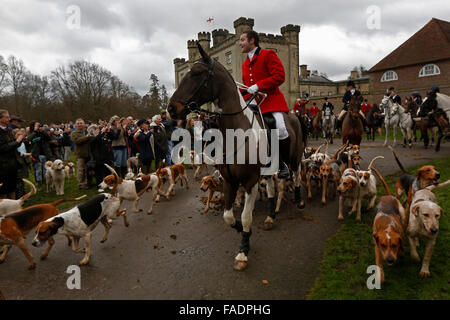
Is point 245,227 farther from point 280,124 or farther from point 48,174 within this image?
point 48,174

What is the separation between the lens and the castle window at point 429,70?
1202 inches

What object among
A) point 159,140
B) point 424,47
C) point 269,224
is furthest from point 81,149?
point 424,47

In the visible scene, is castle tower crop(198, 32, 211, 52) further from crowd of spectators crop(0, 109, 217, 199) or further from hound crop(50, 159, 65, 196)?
hound crop(50, 159, 65, 196)

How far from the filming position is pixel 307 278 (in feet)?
13.1

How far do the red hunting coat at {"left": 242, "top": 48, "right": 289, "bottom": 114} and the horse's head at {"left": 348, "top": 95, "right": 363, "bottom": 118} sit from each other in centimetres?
655

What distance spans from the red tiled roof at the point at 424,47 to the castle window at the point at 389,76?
690 mm

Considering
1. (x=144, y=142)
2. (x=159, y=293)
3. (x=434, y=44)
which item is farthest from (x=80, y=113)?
(x=434, y=44)

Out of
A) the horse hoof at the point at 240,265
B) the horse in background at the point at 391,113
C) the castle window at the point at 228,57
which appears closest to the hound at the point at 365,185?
the horse hoof at the point at 240,265

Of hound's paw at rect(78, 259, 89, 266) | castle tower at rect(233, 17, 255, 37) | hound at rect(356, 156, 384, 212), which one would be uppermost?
castle tower at rect(233, 17, 255, 37)

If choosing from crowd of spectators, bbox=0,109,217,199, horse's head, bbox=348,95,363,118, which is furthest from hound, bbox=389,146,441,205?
crowd of spectators, bbox=0,109,217,199

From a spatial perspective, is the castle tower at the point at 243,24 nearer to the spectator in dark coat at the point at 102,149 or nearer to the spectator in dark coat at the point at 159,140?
the spectator in dark coat at the point at 159,140

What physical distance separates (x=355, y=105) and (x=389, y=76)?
29.6 metres

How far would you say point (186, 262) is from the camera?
4641 millimetres

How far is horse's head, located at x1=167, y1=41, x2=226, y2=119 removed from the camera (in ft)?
11.6
